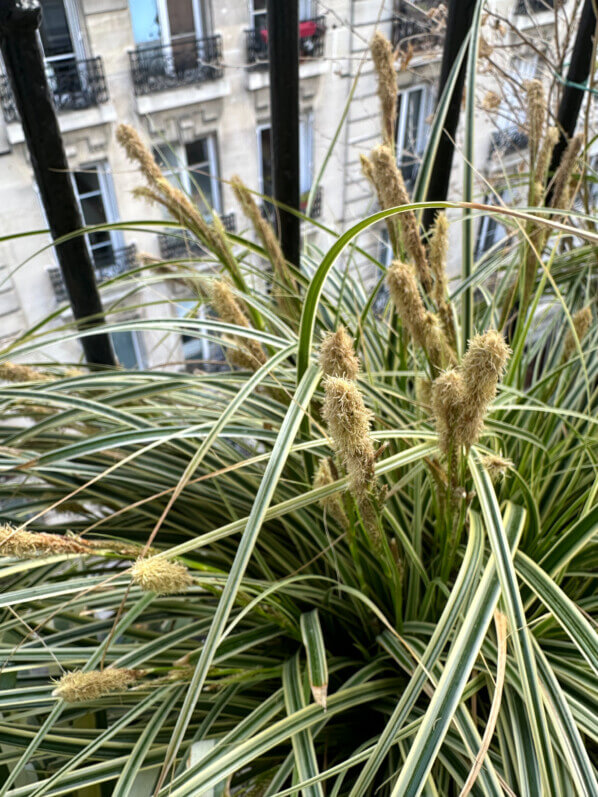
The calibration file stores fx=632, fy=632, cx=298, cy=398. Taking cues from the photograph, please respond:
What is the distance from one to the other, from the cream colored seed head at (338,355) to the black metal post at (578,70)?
1.71 ft

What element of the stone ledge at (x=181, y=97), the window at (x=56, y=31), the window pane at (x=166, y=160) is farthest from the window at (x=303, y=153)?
the window at (x=56, y=31)

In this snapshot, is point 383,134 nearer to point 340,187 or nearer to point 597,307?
point 597,307

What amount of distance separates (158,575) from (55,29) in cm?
213

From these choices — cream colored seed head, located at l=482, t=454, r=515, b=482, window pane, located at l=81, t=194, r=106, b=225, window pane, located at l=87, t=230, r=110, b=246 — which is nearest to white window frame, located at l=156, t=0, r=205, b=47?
window pane, located at l=81, t=194, r=106, b=225

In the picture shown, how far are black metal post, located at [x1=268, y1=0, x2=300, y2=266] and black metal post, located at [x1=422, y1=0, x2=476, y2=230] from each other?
0.51ft

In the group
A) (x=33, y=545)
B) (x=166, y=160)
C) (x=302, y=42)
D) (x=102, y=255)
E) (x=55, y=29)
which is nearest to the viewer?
(x=33, y=545)

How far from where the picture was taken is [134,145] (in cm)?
45

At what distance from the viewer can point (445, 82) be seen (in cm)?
68

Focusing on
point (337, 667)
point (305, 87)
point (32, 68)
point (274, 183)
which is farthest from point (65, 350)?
point (337, 667)

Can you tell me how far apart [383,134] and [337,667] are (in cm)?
41

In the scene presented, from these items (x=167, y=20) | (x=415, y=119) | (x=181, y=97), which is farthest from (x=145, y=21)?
(x=415, y=119)

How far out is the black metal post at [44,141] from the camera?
468 millimetres

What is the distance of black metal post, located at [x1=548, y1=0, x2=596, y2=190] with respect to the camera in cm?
71

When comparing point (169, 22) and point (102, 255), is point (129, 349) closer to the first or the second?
point (102, 255)
